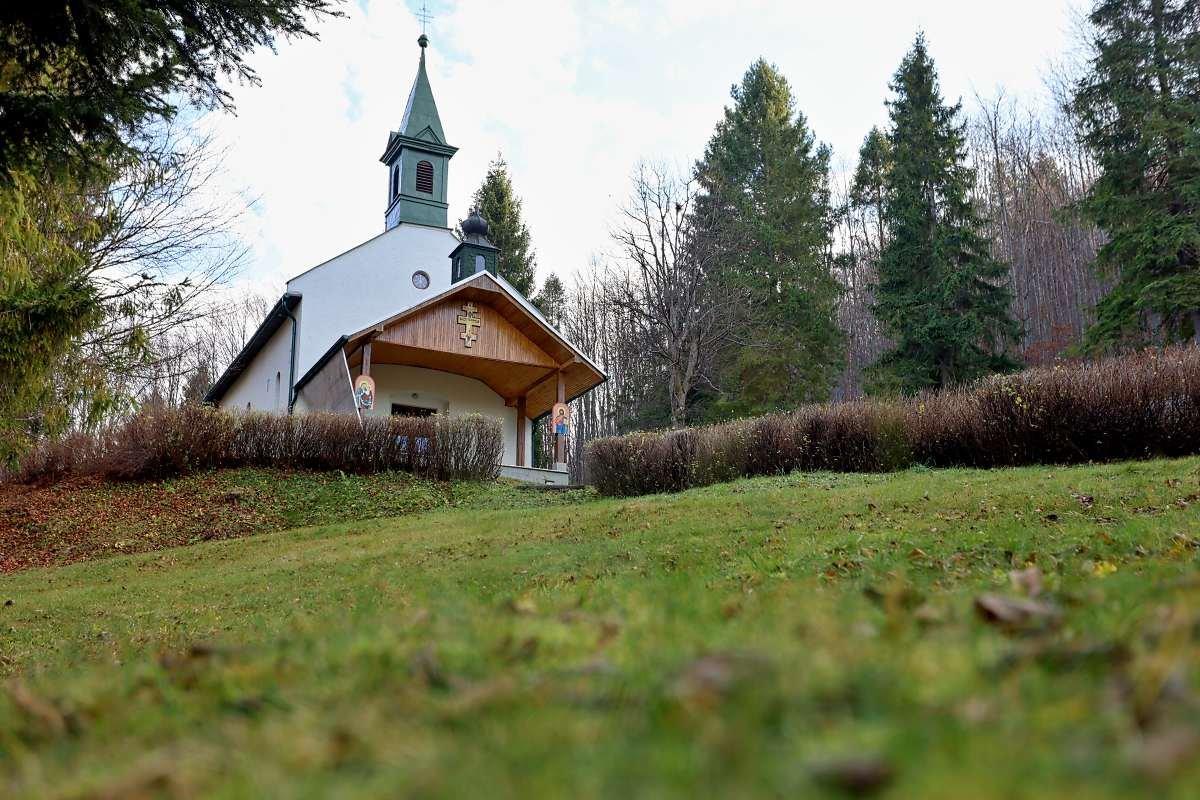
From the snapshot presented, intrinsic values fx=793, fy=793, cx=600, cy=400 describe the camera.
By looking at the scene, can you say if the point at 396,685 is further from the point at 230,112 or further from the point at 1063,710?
the point at 230,112

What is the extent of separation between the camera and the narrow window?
93.9 ft

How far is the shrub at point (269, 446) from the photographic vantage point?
16.5m

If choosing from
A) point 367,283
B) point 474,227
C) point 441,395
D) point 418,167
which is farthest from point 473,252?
point 418,167

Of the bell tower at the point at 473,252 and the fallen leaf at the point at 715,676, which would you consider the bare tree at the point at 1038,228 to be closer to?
the bell tower at the point at 473,252

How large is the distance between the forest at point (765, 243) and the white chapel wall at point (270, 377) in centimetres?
216

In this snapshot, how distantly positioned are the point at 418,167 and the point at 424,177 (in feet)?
1.31

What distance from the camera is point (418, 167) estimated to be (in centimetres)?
2864

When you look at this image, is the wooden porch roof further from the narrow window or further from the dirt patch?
the narrow window

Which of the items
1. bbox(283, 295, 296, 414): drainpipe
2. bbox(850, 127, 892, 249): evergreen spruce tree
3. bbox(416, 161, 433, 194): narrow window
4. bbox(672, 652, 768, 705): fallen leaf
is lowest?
bbox(672, 652, 768, 705): fallen leaf

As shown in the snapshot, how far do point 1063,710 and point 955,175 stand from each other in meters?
28.8

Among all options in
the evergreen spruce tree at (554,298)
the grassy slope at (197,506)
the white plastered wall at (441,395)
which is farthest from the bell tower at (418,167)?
the grassy slope at (197,506)

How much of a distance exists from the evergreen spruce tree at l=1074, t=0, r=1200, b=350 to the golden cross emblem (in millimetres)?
16783

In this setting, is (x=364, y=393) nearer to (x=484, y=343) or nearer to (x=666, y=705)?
(x=484, y=343)

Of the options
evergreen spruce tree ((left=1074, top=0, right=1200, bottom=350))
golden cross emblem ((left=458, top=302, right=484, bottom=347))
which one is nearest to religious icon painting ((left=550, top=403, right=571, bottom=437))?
golden cross emblem ((left=458, top=302, right=484, bottom=347))
